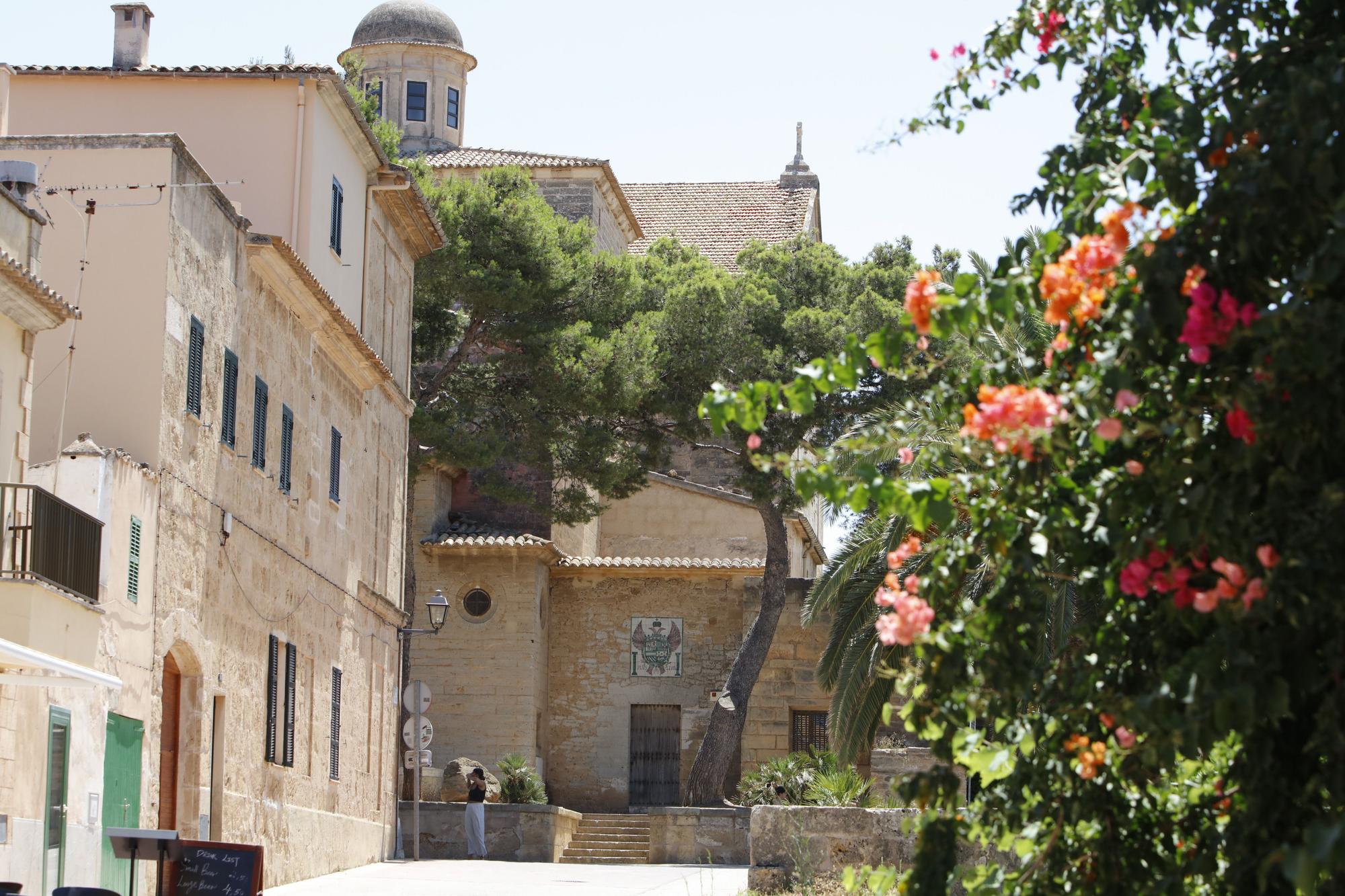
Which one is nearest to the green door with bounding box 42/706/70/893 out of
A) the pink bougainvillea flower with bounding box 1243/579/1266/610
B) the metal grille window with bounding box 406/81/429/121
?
the pink bougainvillea flower with bounding box 1243/579/1266/610

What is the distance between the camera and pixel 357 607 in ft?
77.9

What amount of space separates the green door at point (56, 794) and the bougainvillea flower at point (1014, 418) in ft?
35.8

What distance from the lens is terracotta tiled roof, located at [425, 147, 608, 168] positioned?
41.1 metres

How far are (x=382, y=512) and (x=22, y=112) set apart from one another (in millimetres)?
7593

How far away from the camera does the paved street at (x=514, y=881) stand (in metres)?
18.1

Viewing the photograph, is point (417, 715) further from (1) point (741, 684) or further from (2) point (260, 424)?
(1) point (741, 684)

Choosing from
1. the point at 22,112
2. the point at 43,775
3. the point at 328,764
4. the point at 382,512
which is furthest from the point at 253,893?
the point at 382,512

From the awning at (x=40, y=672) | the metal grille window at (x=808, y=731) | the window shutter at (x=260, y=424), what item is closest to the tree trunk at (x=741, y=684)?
the metal grille window at (x=808, y=731)

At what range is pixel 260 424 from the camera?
18.9 m

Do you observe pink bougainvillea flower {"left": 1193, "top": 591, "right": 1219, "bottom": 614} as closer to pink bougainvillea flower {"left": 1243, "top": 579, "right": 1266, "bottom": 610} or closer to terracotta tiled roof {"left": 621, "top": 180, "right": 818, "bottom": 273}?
pink bougainvillea flower {"left": 1243, "top": 579, "right": 1266, "bottom": 610}

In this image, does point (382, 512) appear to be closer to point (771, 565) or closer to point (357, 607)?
point (357, 607)

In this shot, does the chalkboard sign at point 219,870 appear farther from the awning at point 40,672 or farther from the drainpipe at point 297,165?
the drainpipe at point 297,165

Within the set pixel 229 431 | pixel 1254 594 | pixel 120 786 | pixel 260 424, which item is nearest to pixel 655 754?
pixel 260 424

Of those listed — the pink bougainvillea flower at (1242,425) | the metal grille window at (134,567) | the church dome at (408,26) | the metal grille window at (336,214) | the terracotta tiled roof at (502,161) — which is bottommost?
the pink bougainvillea flower at (1242,425)
